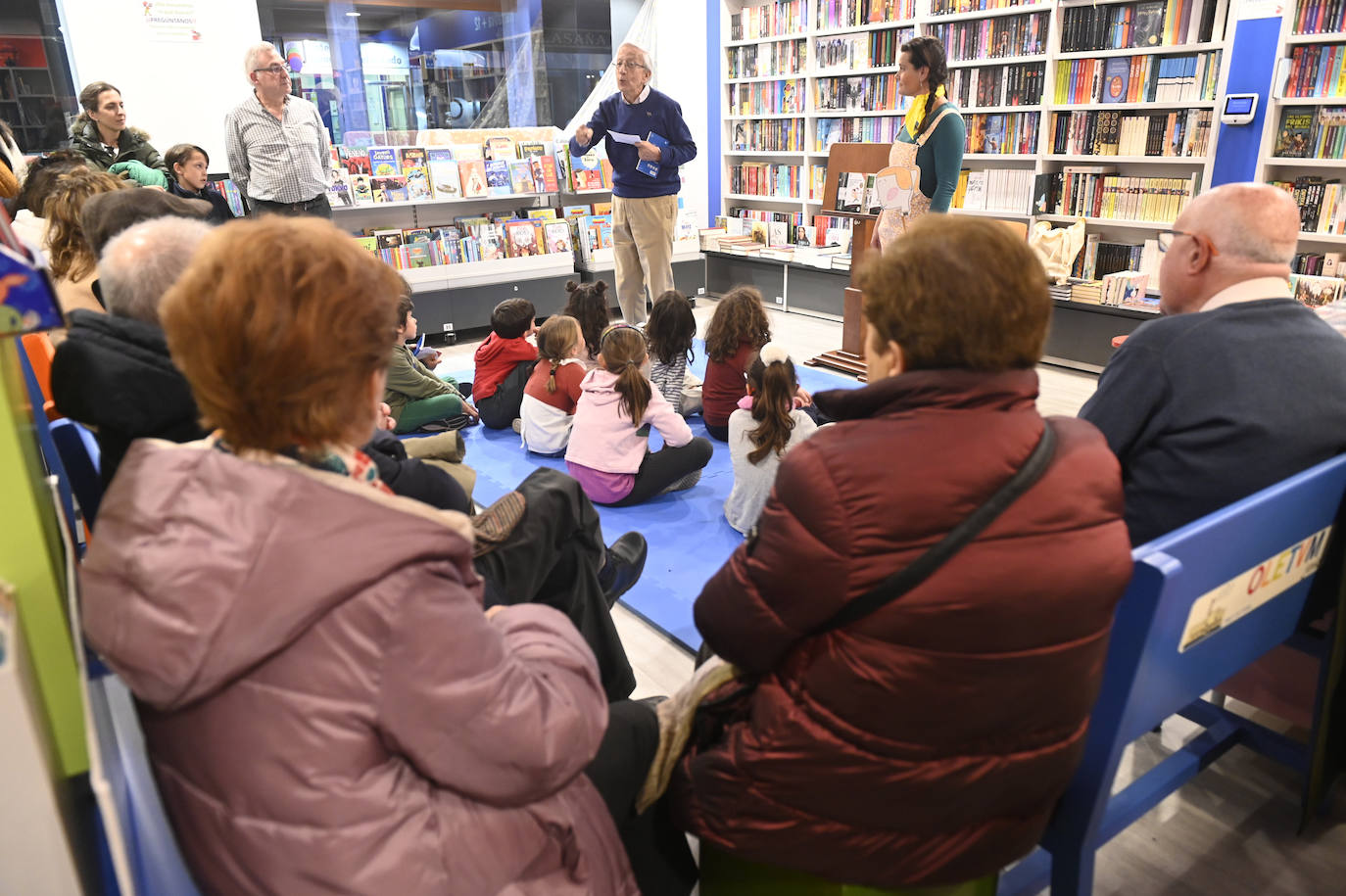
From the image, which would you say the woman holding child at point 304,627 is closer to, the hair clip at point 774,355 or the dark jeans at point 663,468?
the hair clip at point 774,355

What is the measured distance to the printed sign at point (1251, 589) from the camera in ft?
4.43

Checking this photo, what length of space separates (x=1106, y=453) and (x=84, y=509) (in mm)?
1672

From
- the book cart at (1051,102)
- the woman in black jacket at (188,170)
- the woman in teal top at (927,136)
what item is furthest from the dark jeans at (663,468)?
the woman in black jacket at (188,170)

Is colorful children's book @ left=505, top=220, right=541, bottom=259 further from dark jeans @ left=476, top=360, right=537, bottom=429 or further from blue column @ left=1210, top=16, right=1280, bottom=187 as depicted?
blue column @ left=1210, top=16, right=1280, bottom=187

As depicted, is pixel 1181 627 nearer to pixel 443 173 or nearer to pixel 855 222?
pixel 855 222

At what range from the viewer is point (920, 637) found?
1.04 m

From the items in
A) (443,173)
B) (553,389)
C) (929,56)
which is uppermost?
(929,56)

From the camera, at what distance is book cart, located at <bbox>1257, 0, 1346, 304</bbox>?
13.7 feet

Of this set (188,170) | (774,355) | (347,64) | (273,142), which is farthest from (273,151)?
(774,355)

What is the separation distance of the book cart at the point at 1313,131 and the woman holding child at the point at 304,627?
4.92 meters

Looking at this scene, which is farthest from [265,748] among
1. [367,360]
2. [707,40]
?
[707,40]

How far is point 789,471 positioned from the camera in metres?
1.10

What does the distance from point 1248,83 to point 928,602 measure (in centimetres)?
469

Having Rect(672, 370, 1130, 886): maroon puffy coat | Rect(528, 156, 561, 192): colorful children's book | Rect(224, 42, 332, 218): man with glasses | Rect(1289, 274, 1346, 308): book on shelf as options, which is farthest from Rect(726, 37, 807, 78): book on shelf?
Rect(672, 370, 1130, 886): maroon puffy coat
